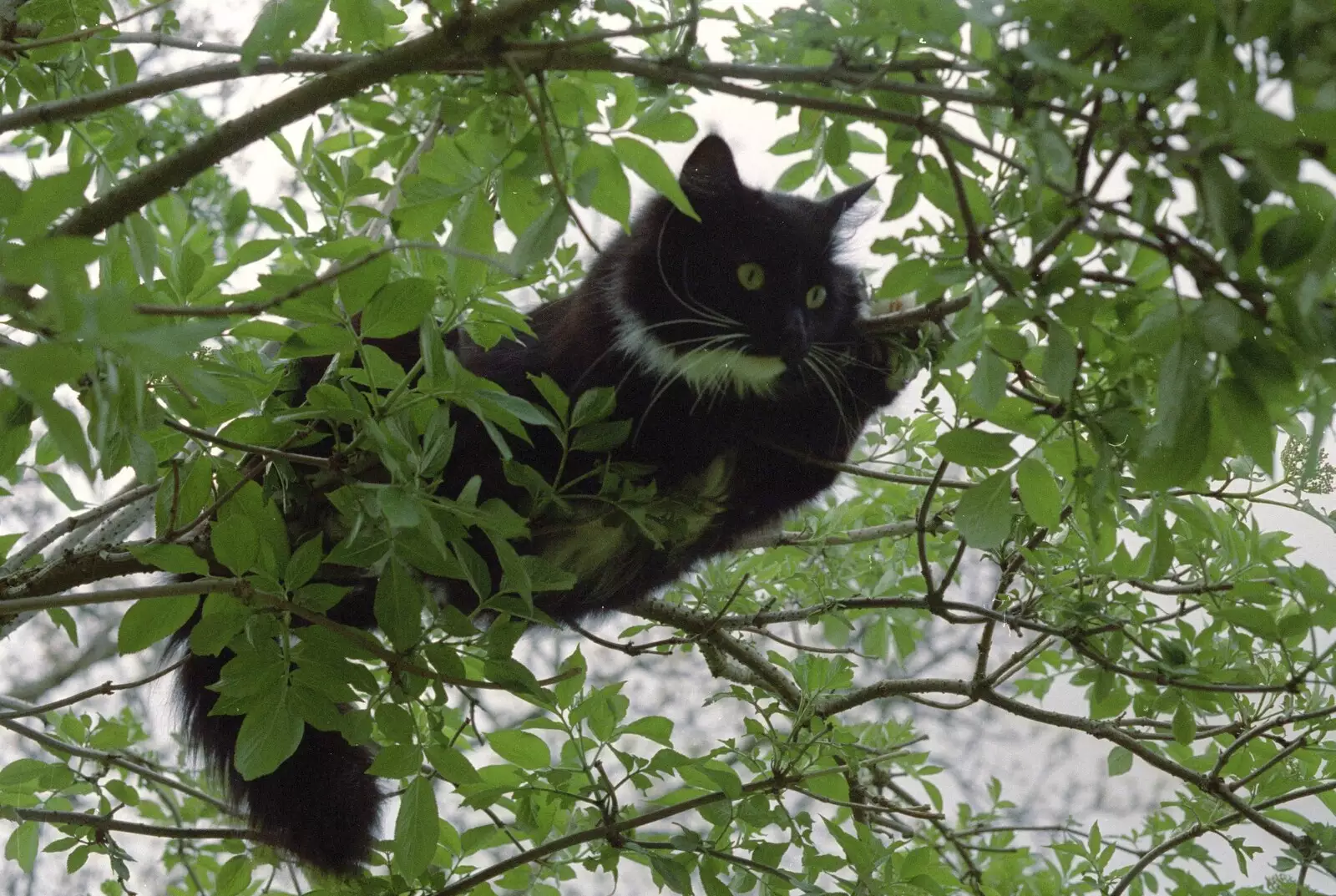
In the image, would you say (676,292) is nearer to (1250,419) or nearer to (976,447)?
(976,447)

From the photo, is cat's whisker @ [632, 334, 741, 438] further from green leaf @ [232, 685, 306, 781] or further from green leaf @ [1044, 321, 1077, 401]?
green leaf @ [1044, 321, 1077, 401]

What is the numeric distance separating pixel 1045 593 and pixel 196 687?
5.40 ft

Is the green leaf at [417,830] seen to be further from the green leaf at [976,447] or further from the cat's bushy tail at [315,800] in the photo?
the green leaf at [976,447]

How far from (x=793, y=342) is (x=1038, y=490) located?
0.96 metres

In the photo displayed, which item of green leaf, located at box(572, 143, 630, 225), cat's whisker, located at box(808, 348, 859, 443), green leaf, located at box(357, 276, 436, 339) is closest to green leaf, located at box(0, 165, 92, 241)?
green leaf, located at box(357, 276, 436, 339)

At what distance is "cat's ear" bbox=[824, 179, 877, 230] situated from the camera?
255cm

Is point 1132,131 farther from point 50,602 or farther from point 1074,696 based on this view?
point 1074,696

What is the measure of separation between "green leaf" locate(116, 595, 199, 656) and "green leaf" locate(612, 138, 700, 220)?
2.39ft

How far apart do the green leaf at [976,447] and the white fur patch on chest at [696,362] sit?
3.36 feet

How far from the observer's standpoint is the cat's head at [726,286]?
2.36 metres

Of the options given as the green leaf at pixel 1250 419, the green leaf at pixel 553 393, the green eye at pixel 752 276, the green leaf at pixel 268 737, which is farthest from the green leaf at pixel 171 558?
the green eye at pixel 752 276

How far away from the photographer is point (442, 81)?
1521mm

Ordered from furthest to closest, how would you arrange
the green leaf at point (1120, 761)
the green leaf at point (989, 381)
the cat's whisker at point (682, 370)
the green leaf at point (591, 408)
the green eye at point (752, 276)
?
the green eye at point (752, 276)
the cat's whisker at point (682, 370)
the green leaf at point (1120, 761)
the green leaf at point (591, 408)
the green leaf at point (989, 381)

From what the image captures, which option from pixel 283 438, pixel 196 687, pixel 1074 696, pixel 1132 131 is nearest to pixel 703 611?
pixel 196 687
